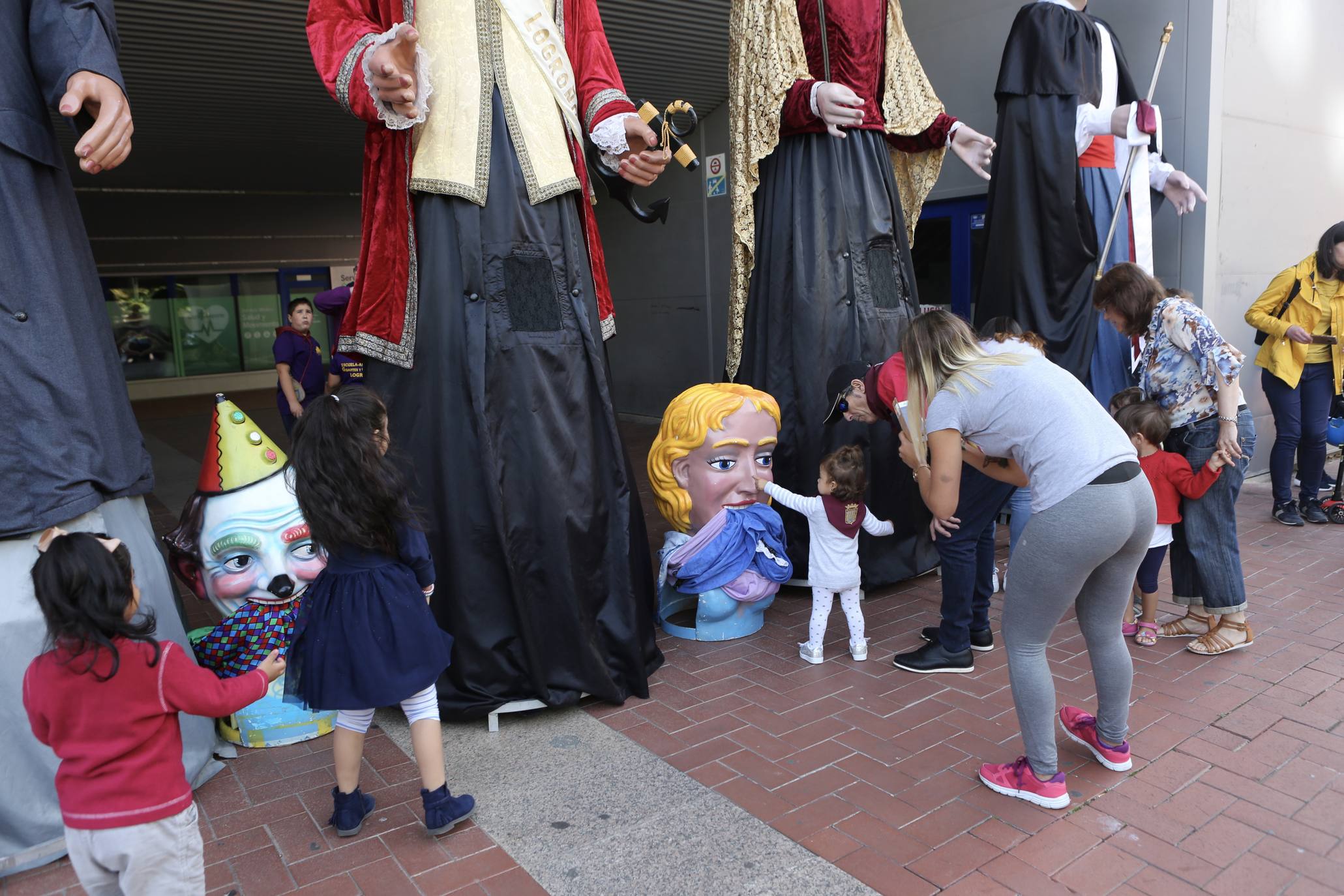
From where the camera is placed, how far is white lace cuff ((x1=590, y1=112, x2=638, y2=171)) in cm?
344

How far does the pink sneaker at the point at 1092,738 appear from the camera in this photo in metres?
3.02

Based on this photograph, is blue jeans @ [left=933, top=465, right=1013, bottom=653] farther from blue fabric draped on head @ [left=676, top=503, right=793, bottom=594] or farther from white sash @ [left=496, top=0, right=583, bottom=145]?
white sash @ [left=496, top=0, right=583, bottom=145]

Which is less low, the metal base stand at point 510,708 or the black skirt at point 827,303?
A: the black skirt at point 827,303

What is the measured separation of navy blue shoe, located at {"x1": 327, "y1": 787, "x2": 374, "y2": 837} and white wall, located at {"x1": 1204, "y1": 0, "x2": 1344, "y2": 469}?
18.8 feet

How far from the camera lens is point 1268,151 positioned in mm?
6371

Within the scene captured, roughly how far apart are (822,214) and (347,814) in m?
3.31

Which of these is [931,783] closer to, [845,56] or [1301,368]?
[845,56]

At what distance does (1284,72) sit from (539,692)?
652cm

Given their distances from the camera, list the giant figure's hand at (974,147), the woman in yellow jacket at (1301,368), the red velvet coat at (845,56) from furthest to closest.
Result: 1. the woman in yellow jacket at (1301,368)
2. the giant figure's hand at (974,147)
3. the red velvet coat at (845,56)

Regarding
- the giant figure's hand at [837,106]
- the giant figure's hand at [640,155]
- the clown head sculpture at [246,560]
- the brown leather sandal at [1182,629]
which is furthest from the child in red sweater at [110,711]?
the brown leather sandal at [1182,629]

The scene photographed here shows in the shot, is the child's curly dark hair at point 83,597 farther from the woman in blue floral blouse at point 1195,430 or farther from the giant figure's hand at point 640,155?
the woman in blue floral blouse at point 1195,430

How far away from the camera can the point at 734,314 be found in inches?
192

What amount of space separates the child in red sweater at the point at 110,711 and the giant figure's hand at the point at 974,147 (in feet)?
13.7

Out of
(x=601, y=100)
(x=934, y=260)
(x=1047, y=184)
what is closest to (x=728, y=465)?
(x=601, y=100)
